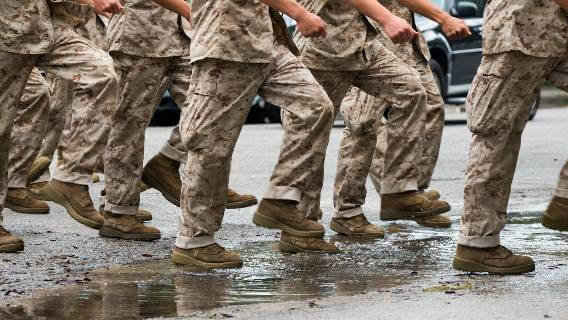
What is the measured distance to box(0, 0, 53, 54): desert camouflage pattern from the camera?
7289mm

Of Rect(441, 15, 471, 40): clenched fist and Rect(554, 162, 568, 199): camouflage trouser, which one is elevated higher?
Rect(441, 15, 471, 40): clenched fist

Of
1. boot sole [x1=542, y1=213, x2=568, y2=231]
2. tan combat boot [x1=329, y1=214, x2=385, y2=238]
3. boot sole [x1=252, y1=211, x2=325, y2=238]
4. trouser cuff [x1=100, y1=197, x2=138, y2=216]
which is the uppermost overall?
boot sole [x1=542, y1=213, x2=568, y2=231]

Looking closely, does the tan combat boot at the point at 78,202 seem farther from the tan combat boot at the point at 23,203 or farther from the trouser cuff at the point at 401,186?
the trouser cuff at the point at 401,186

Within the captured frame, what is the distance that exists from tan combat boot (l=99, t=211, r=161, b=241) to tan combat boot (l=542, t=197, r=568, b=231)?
2.16 metres

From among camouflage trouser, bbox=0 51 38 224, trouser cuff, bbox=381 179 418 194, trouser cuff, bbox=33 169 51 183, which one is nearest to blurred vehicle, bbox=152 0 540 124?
trouser cuff, bbox=33 169 51 183

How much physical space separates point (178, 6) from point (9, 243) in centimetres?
152

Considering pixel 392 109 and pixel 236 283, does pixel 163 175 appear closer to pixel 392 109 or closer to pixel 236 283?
pixel 392 109

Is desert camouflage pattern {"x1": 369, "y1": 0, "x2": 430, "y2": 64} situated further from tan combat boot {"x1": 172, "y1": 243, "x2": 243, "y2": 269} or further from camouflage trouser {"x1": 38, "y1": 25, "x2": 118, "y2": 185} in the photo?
tan combat boot {"x1": 172, "y1": 243, "x2": 243, "y2": 269}

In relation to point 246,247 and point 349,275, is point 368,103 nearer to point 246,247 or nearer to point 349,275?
point 246,247

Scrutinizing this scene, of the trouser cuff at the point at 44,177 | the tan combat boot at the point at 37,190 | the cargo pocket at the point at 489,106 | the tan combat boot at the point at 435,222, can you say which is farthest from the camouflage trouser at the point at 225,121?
the trouser cuff at the point at 44,177

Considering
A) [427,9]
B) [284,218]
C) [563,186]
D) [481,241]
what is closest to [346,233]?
[284,218]

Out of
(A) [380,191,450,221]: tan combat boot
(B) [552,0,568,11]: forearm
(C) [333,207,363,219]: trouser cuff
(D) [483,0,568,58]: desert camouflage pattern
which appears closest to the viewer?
(B) [552,0,568,11]: forearm

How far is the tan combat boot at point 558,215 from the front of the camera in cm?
735

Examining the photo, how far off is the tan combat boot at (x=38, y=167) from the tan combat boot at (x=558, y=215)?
389 centimetres
